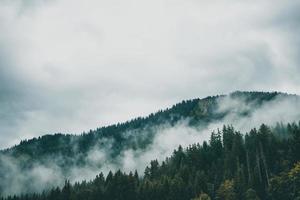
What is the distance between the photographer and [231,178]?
142875 millimetres

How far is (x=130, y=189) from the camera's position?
5768 inches

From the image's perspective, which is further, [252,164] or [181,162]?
[181,162]

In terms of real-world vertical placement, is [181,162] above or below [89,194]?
above

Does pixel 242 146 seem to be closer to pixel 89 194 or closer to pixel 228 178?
pixel 228 178

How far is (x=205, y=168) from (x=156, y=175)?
22.3 m

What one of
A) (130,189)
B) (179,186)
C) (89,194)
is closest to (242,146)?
(179,186)

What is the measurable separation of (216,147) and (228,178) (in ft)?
131

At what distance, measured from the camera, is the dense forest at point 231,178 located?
129m

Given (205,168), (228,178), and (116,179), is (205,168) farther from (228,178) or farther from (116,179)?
(116,179)

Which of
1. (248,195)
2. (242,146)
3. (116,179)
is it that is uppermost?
(242,146)

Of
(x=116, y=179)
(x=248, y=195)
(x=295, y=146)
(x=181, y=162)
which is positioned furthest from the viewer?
(x=181, y=162)

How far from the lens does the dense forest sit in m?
129

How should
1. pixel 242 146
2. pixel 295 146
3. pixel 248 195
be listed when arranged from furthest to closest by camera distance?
pixel 242 146 → pixel 295 146 → pixel 248 195

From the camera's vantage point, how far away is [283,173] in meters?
130
